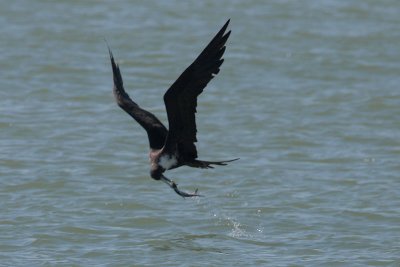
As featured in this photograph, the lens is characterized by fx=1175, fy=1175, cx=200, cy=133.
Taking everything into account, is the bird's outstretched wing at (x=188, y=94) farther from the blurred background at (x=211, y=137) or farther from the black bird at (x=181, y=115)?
the blurred background at (x=211, y=137)

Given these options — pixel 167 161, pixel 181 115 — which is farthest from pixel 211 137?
pixel 181 115

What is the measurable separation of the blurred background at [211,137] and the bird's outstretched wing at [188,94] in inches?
39.0

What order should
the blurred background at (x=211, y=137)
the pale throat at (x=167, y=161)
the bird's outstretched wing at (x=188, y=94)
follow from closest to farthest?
1. the bird's outstretched wing at (x=188, y=94)
2. the pale throat at (x=167, y=161)
3. the blurred background at (x=211, y=137)

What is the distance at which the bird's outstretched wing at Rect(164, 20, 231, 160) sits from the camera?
821cm

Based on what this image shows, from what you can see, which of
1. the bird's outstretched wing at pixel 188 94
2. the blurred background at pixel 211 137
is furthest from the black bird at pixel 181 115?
the blurred background at pixel 211 137

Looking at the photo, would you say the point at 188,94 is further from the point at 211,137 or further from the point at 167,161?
the point at 211,137

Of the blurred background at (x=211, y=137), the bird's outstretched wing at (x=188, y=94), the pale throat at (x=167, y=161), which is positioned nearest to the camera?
the bird's outstretched wing at (x=188, y=94)

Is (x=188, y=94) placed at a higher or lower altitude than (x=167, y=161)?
higher

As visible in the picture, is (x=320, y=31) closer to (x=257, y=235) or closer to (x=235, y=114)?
(x=235, y=114)

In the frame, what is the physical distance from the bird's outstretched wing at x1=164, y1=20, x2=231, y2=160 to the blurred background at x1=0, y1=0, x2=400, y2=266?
99 cm

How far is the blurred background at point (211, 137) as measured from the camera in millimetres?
9797

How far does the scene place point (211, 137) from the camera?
43.3 ft

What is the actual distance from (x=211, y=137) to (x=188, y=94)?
4.75 m

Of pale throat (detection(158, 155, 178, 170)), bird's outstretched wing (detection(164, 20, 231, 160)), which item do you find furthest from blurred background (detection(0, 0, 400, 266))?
bird's outstretched wing (detection(164, 20, 231, 160))
